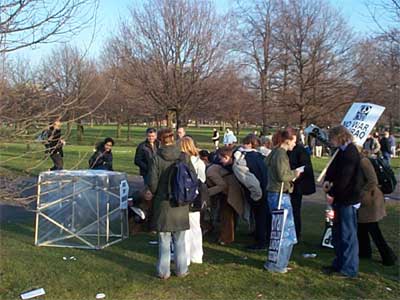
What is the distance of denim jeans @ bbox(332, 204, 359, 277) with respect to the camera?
6543 millimetres

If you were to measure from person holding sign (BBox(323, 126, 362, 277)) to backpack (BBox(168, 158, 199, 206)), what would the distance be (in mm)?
1811

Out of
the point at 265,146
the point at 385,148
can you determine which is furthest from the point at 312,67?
the point at 265,146

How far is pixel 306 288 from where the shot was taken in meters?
6.11

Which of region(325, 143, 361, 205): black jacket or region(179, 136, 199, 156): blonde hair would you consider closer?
region(325, 143, 361, 205): black jacket

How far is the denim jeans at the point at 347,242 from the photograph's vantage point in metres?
6.54

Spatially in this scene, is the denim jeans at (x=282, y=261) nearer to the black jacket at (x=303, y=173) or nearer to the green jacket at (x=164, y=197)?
the green jacket at (x=164, y=197)

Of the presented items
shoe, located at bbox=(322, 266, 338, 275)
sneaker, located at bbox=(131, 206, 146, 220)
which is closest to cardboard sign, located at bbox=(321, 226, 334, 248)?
shoe, located at bbox=(322, 266, 338, 275)

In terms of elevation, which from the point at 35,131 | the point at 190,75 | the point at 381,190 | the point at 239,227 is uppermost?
the point at 190,75

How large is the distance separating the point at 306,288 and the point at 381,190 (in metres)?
2.15

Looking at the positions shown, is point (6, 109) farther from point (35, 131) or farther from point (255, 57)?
point (255, 57)

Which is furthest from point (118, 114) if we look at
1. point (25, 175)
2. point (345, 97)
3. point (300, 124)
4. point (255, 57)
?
point (25, 175)

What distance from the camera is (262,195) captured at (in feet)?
26.8

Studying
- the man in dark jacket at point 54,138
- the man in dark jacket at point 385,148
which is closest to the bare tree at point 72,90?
the man in dark jacket at point 54,138

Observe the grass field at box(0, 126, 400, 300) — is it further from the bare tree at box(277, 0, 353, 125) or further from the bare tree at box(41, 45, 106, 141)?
the bare tree at box(277, 0, 353, 125)
